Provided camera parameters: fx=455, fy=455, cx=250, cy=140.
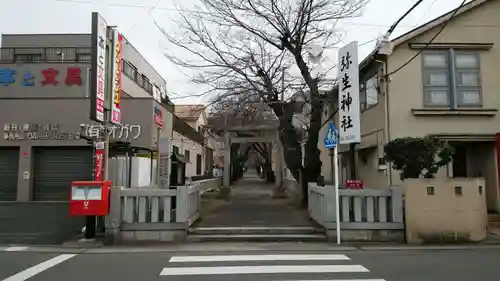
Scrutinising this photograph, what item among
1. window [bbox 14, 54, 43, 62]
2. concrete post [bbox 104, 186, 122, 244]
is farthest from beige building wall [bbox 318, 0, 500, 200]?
window [bbox 14, 54, 43, 62]

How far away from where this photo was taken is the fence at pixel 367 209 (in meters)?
11.2

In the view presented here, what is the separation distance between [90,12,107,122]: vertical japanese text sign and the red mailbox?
1.59 metres

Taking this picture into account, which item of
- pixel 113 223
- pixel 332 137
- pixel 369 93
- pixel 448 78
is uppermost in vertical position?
pixel 448 78

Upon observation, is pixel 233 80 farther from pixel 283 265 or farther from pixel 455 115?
pixel 283 265

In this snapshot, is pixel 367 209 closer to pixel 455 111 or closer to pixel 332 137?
pixel 332 137

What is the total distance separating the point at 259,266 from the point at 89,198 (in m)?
4.78

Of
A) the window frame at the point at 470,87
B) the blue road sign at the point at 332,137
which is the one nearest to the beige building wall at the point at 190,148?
the blue road sign at the point at 332,137

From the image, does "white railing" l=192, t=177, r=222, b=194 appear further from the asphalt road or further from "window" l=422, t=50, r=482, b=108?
the asphalt road

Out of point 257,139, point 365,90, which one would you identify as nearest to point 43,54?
point 257,139

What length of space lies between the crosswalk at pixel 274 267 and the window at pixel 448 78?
7255 mm

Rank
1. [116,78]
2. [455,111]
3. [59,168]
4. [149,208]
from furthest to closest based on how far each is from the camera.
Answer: [59,168] < [455,111] < [116,78] < [149,208]

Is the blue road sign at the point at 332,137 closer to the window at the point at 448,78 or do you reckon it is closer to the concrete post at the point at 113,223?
the window at the point at 448,78

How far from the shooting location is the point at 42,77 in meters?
20.6

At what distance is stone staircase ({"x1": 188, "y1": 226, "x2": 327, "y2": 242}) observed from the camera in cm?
1135
